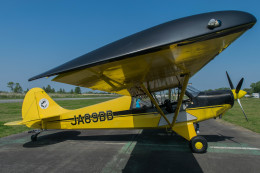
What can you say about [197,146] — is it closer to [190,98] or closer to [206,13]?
[190,98]

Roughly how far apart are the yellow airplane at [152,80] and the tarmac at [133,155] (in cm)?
61

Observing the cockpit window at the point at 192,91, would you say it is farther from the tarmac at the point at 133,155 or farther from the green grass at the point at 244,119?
the green grass at the point at 244,119

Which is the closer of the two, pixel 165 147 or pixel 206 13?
pixel 206 13

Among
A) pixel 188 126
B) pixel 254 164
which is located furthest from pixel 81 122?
pixel 254 164

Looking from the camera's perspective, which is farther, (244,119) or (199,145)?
(244,119)

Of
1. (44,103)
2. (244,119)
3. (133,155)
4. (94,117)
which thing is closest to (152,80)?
(133,155)

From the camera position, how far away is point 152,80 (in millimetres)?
4258

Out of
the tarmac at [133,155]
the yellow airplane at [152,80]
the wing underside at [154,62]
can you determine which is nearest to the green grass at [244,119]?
the tarmac at [133,155]

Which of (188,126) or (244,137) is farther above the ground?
(188,126)

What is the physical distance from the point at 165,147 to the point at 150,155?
837 millimetres

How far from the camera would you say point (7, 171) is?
3895 millimetres

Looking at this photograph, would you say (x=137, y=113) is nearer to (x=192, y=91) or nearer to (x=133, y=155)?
(x=133, y=155)

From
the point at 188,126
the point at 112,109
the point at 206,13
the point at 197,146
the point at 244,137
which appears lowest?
the point at 244,137

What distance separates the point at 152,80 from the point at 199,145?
2.39 metres
